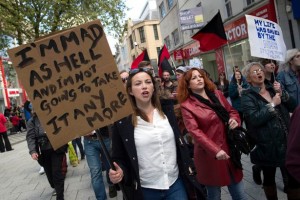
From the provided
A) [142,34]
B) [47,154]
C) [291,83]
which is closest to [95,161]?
[47,154]

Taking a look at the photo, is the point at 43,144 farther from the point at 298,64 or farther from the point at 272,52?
the point at 298,64

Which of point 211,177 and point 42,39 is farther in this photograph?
point 211,177

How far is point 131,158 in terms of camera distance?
274 centimetres

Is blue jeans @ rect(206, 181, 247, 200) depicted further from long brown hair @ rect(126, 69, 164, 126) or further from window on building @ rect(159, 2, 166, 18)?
window on building @ rect(159, 2, 166, 18)

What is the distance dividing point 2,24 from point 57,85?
1913cm

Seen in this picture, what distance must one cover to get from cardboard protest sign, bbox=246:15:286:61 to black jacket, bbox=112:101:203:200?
93.2 inches

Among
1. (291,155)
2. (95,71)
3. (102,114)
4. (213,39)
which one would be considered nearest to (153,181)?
(102,114)

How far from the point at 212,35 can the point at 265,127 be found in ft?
8.76

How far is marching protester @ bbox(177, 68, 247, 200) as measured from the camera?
134 inches

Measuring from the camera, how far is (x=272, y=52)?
4.90m

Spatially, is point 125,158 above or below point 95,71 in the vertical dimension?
below

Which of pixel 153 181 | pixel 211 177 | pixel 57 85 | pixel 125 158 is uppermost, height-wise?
pixel 57 85

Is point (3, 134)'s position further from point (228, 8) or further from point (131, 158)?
point (131, 158)

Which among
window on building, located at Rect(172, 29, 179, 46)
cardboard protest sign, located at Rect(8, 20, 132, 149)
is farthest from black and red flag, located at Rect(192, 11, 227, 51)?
window on building, located at Rect(172, 29, 179, 46)
